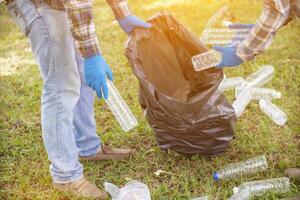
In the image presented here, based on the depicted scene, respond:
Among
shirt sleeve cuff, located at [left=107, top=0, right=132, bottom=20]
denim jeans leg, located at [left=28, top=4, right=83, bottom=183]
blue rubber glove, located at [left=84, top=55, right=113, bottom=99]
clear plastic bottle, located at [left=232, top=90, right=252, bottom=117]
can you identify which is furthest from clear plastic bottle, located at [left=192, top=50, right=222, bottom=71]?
clear plastic bottle, located at [left=232, top=90, right=252, bottom=117]

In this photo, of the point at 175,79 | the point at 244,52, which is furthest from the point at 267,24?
the point at 175,79

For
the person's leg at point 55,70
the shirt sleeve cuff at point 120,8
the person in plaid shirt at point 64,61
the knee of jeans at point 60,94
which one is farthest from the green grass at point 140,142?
the shirt sleeve cuff at point 120,8

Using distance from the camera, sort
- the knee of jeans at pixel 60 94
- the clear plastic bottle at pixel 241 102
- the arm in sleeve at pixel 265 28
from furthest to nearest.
Answer: the clear plastic bottle at pixel 241 102 < the knee of jeans at pixel 60 94 < the arm in sleeve at pixel 265 28

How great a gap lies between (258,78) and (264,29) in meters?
1.72

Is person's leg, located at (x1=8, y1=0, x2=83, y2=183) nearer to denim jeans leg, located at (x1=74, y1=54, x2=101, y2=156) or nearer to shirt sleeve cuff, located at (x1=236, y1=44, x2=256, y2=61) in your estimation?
denim jeans leg, located at (x1=74, y1=54, x2=101, y2=156)

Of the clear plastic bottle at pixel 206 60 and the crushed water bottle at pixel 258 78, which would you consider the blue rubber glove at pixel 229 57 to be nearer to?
the clear plastic bottle at pixel 206 60

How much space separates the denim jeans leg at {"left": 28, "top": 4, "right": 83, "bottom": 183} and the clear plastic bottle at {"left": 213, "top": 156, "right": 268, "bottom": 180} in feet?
3.06

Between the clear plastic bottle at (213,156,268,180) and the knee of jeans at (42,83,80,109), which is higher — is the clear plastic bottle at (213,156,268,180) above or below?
below

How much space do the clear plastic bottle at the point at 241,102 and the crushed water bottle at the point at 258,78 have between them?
7cm

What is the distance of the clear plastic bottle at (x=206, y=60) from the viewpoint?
2799mm

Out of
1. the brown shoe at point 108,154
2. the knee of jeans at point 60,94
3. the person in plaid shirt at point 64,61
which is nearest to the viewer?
the person in plaid shirt at point 64,61

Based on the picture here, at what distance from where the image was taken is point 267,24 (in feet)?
8.07

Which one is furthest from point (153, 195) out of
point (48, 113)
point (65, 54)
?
point (65, 54)

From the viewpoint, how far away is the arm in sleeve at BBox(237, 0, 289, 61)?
7.80ft
